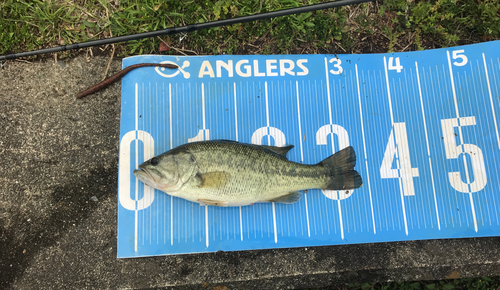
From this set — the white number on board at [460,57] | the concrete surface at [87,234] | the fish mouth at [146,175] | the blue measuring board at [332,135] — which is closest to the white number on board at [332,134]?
the blue measuring board at [332,135]

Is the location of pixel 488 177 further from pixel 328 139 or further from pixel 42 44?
pixel 42 44

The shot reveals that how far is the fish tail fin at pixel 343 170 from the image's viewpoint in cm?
322

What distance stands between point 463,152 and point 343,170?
5.76 feet

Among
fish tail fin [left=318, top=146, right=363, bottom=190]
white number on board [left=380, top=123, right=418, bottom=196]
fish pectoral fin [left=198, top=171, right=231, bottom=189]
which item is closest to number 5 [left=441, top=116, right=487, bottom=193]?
white number on board [left=380, top=123, right=418, bottom=196]

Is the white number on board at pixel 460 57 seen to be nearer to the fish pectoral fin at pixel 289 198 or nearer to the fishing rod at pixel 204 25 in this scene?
the fishing rod at pixel 204 25

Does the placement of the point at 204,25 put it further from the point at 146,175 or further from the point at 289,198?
the point at 289,198

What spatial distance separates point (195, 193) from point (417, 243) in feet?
9.57

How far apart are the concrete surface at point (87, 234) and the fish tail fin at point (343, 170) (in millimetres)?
818

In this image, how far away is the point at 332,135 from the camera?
3539 millimetres

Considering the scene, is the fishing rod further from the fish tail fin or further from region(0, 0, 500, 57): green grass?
the fish tail fin

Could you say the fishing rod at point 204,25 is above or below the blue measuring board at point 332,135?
above

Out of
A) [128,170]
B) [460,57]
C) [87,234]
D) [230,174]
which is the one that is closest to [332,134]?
[230,174]

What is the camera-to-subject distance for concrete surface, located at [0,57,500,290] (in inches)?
124

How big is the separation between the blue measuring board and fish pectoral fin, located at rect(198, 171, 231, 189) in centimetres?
58
